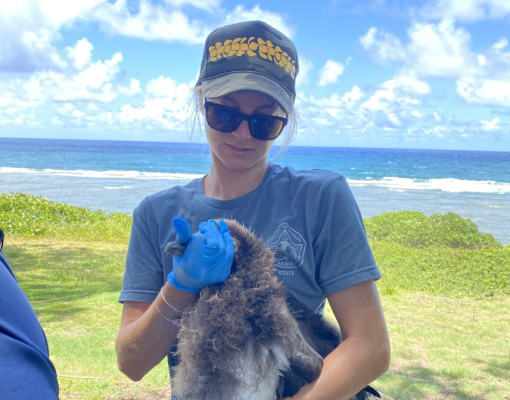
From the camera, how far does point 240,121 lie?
7.13 feet

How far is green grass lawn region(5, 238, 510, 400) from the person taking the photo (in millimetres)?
4914

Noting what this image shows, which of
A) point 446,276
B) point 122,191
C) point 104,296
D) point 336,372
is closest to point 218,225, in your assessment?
point 336,372

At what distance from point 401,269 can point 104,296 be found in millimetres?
5455

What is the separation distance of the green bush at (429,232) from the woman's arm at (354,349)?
36.7 feet

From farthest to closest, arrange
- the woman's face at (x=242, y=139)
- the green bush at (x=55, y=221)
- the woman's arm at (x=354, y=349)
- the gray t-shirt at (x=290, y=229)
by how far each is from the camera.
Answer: the green bush at (x=55, y=221) < the woman's face at (x=242, y=139) < the gray t-shirt at (x=290, y=229) < the woman's arm at (x=354, y=349)

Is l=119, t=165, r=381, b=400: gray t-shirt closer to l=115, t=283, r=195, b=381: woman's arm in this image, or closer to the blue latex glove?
l=115, t=283, r=195, b=381: woman's arm

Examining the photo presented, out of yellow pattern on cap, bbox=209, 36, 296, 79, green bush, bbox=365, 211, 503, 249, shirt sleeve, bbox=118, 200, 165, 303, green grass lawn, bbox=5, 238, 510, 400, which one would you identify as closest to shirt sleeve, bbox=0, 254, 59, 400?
shirt sleeve, bbox=118, 200, 165, 303

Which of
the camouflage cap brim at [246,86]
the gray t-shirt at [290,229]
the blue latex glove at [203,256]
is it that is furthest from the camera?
the camouflage cap brim at [246,86]

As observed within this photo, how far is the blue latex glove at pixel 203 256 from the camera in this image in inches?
66.6

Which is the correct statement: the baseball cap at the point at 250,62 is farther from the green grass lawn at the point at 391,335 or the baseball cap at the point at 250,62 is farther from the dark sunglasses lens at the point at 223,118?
the green grass lawn at the point at 391,335

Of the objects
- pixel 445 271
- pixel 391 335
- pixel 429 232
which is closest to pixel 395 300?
pixel 391 335

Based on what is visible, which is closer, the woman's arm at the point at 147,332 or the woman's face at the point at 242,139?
the woman's arm at the point at 147,332

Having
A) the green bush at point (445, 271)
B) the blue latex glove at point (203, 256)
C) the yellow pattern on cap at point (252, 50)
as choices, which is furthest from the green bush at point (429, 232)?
→ the blue latex glove at point (203, 256)

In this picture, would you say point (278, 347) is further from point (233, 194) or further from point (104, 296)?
point (104, 296)
